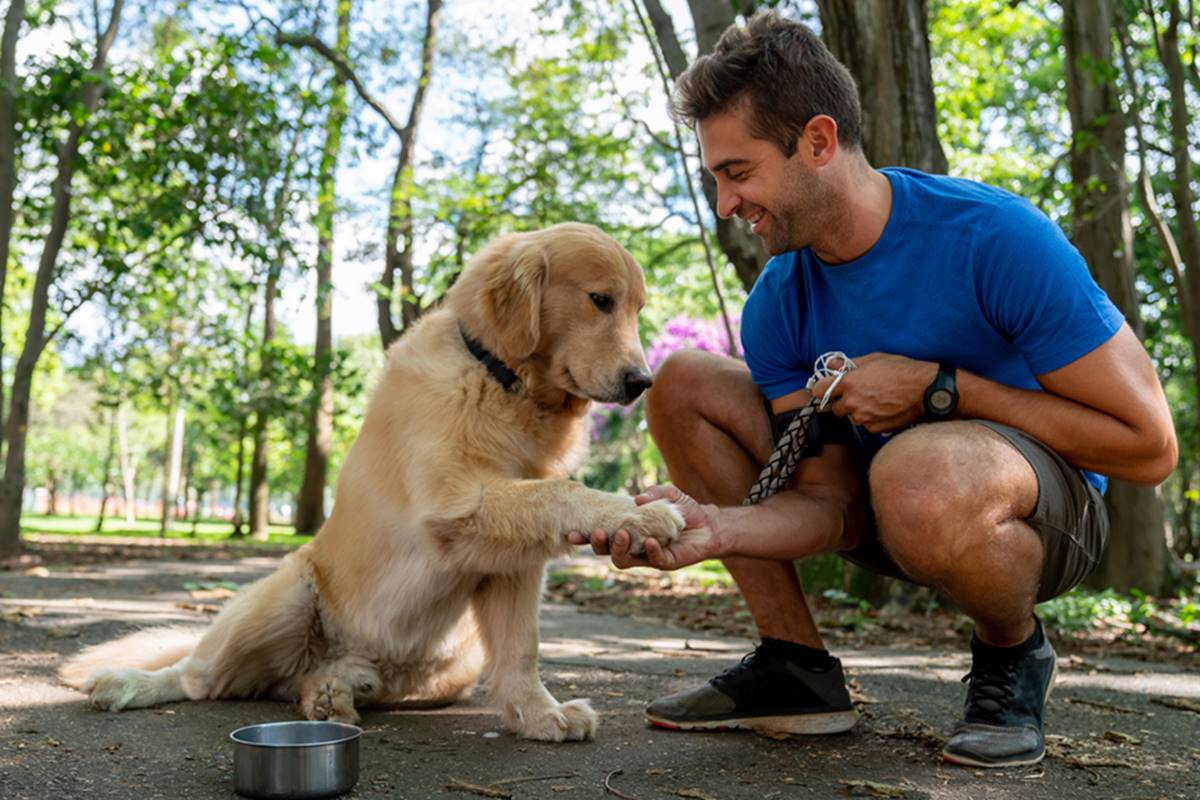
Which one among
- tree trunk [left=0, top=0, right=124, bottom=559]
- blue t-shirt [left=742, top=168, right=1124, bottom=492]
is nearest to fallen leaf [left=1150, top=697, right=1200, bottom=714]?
blue t-shirt [left=742, top=168, right=1124, bottom=492]

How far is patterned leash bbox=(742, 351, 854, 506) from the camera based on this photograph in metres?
2.90

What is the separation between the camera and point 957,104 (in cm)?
1191

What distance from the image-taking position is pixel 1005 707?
2699 mm

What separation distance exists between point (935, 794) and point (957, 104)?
11.1 m

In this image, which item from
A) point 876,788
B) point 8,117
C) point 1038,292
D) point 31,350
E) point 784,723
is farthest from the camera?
point 31,350

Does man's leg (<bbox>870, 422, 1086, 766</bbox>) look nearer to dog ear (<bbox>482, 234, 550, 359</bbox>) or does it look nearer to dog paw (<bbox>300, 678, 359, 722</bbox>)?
dog ear (<bbox>482, 234, 550, 359</bbox>)

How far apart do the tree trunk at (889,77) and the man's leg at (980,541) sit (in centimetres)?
359

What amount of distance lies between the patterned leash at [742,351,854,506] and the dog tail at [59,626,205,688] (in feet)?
6.57

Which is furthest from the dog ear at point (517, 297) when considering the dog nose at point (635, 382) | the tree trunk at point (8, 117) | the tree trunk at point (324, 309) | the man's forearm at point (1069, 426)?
the tree trunk at point (8, 117)

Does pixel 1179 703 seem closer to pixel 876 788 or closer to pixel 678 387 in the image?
pixel 876 788

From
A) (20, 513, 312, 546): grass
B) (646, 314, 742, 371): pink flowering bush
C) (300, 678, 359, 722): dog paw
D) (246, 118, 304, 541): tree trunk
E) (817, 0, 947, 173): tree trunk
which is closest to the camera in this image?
(300, 678, 359, 722): dog paw

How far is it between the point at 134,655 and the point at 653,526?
210cm

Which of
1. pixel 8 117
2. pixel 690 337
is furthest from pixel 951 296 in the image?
pixel 690 337

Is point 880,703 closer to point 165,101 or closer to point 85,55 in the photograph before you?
point 165,101
